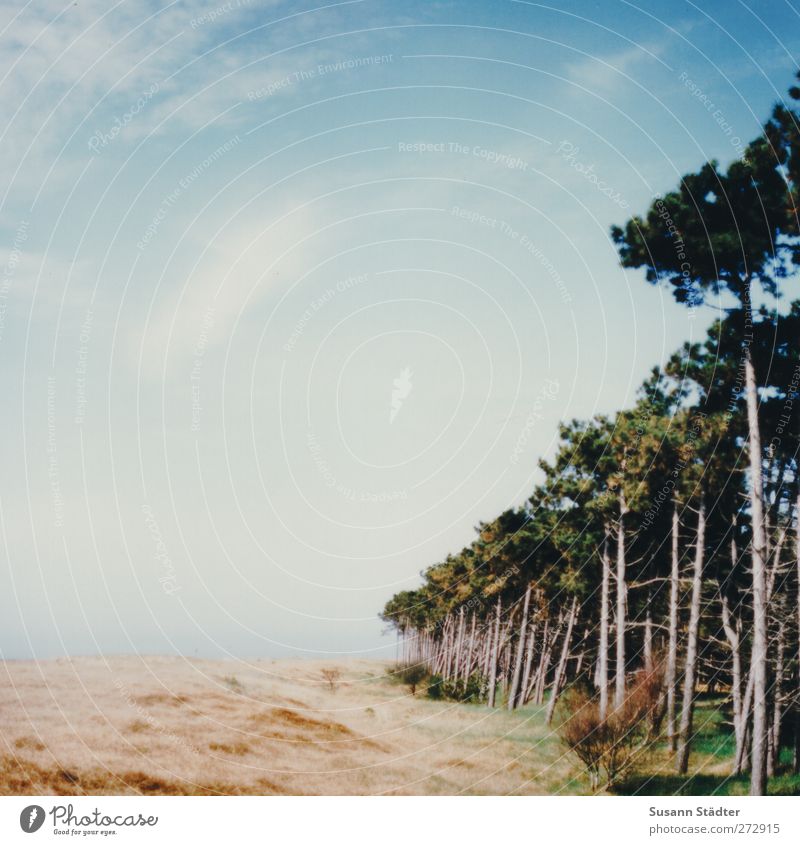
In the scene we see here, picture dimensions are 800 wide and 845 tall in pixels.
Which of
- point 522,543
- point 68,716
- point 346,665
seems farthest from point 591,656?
point 68,716

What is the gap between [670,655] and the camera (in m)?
14.9

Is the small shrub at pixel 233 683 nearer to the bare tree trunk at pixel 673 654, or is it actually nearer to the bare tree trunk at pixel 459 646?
the bare tree trunk at pixel 459 646

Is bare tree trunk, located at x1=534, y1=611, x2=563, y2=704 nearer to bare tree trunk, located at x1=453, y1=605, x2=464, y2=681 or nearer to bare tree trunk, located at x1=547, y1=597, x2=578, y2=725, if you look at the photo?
bare tree trunk, located at x1=547, y1=597, x2=578, y2=725

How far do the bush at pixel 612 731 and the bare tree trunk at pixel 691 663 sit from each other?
496 millimetres

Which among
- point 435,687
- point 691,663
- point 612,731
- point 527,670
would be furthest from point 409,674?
point 691,663

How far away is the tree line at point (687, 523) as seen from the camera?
13.0 metres

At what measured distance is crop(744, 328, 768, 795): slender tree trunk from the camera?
458 inches

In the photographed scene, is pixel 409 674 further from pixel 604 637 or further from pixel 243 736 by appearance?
pixel 604 637

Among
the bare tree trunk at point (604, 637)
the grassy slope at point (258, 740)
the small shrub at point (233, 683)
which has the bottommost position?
the grassy slope at point (258, 740)

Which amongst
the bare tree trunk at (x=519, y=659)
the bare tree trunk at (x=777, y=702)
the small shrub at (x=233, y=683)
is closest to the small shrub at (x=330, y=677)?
the small shrub at (x=233, y=683)

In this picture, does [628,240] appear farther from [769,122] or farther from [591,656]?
[591,656]

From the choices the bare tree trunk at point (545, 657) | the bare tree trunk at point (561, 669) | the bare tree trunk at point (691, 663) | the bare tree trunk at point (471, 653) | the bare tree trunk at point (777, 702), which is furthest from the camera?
the bare tree trunk at point (545, 657)
